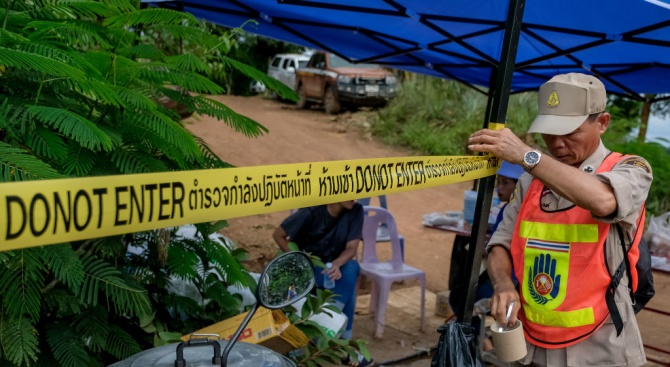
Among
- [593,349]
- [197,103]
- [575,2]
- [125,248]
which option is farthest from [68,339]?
[575,2]

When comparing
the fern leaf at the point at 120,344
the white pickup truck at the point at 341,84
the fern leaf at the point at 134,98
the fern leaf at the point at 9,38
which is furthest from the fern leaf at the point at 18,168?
the white pickup truck at the point at 341,84

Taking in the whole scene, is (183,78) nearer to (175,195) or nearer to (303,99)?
(175,195)

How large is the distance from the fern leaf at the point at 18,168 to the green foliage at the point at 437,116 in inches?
520

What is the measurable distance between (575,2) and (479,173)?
2.43m

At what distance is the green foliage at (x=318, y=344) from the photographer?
11.6 ft

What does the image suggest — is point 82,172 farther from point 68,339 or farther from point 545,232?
point 545,232

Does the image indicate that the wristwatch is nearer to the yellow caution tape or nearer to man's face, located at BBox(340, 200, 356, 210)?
the yellow caution tape

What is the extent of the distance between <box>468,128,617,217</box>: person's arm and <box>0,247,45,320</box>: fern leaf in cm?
149

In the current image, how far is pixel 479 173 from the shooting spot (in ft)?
8.50

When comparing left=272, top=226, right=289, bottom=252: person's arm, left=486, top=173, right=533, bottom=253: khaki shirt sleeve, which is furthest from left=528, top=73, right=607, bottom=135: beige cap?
left=272, top=226, right=289, bottom=252: person's arm

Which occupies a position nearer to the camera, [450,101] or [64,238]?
[64,238]

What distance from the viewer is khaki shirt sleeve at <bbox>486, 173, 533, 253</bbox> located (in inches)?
111

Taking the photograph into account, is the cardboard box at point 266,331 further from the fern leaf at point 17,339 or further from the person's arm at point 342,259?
the person's arm at point 342,259

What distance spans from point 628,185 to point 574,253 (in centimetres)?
34
